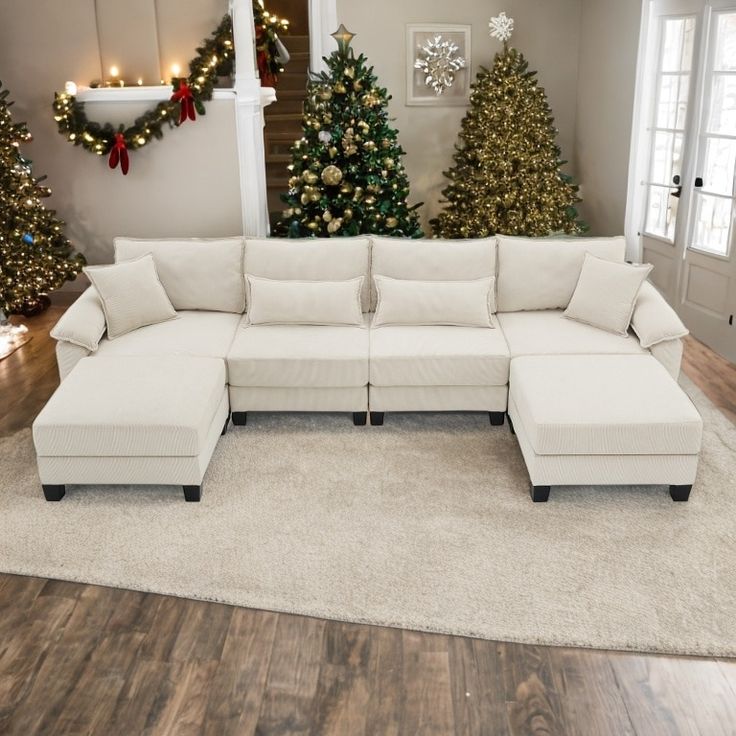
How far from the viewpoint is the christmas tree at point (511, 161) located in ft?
21.6

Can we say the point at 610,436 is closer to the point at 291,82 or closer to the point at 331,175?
the point at 331,175

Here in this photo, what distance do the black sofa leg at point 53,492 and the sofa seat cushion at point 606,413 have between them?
218 cm

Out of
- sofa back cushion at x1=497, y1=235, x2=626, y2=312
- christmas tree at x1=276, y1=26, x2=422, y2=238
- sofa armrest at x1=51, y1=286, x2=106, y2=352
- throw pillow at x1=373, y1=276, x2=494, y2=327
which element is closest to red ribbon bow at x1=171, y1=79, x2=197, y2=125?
christmas tree at x1=276, y1=26, x2=422, y2=238

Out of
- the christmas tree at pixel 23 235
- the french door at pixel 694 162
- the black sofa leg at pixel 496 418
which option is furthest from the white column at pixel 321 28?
the black sofa leg at pixel 496 418

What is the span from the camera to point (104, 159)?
6.57m

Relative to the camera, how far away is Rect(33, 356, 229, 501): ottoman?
3.81 metres

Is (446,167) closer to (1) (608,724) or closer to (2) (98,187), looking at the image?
(2) (98,187)

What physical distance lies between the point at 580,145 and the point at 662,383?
423 centimetres

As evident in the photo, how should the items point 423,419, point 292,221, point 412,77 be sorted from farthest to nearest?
point 412,77, point 292,221, point 423,419

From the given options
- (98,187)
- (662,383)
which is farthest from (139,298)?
(662,383)

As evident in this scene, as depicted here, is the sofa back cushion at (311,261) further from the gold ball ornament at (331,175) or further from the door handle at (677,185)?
the door handle at (677,185)

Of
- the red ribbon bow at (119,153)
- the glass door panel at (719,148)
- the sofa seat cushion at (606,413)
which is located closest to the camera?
the sofa seat cushion at (606,413)

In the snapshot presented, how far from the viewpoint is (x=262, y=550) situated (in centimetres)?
354

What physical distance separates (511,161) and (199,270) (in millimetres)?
2858
